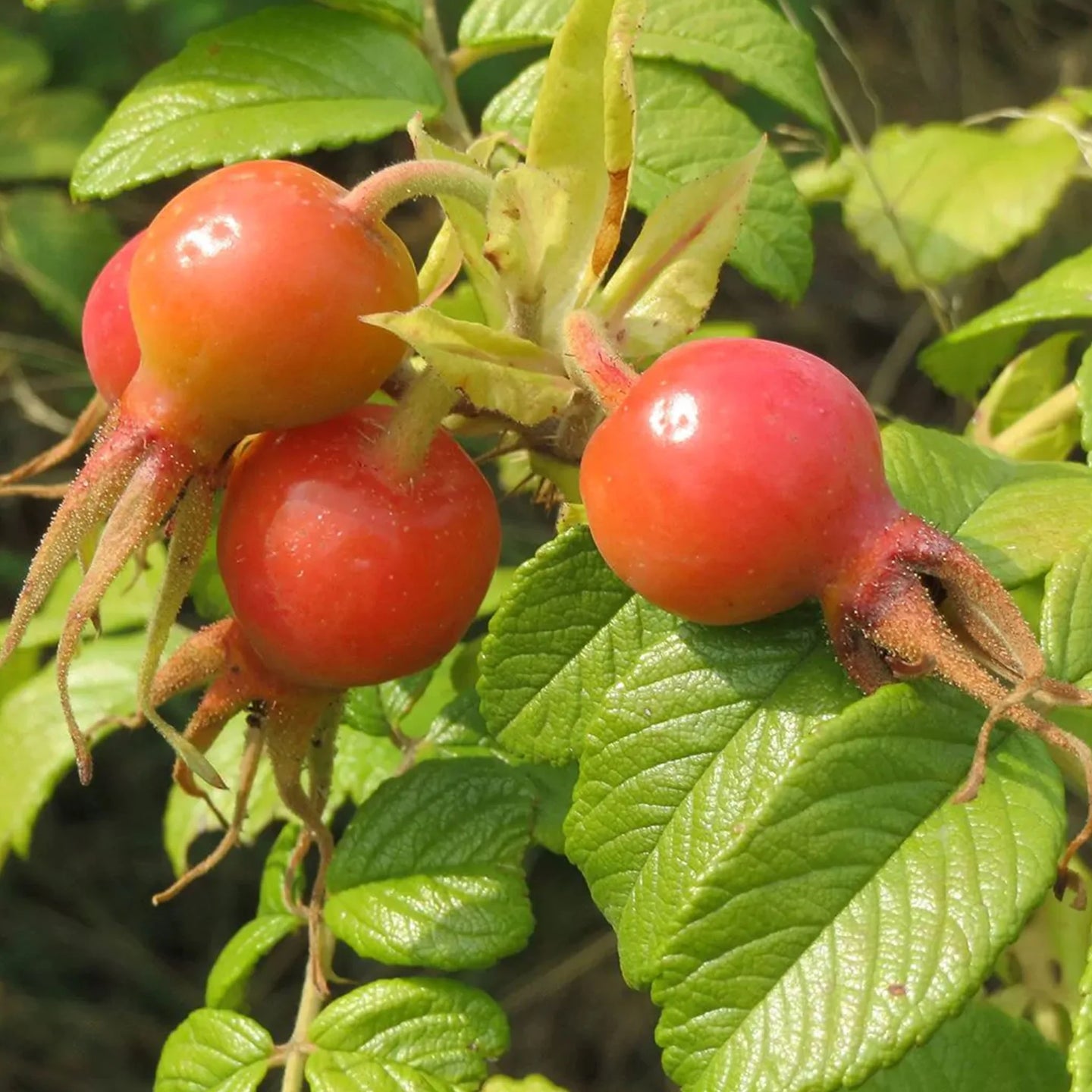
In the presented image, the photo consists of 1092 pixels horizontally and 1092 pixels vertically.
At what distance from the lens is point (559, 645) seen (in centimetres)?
132

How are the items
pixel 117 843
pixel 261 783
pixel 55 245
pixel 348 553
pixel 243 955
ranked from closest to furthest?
1. pixel 348 553
2. pixel 243 955
3. pixel 261 783
4. pixel 55 245
5. pixel 117 843

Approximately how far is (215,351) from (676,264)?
49cm

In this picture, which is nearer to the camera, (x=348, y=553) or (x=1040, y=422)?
(x=348, y=553)

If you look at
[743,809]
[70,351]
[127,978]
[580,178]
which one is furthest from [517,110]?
[127,978]

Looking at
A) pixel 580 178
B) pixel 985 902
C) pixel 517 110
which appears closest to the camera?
pixel 985 902

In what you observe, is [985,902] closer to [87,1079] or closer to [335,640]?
[335,640]

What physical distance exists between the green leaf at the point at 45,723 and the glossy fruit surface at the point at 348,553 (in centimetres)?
87

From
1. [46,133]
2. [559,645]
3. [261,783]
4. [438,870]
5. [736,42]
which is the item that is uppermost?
[736,42]

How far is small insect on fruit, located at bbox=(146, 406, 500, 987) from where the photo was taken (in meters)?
1.18

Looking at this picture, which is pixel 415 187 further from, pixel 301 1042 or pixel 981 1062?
pixel 981 1062

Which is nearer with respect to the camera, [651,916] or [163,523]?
[651,916]

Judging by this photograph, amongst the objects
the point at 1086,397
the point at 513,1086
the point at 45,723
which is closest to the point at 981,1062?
the point at 513,1086

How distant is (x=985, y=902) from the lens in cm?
101

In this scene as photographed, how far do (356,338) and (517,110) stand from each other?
853 millimetres
